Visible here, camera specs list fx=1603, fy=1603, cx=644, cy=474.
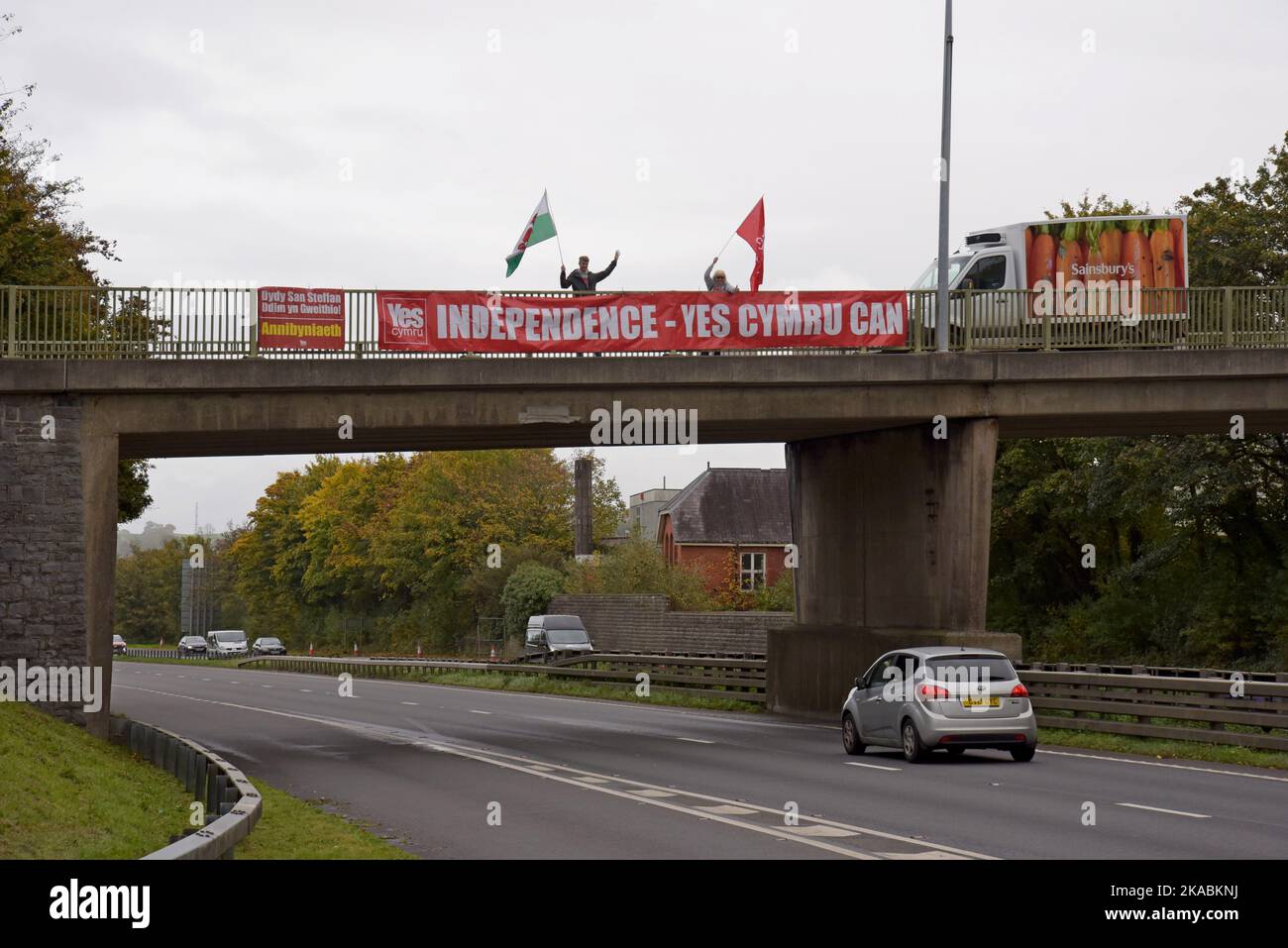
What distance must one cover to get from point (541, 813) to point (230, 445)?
15.5 meters

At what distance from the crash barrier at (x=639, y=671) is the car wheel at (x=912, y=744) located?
13810 mm

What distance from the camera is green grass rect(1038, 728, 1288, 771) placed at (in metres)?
20.7

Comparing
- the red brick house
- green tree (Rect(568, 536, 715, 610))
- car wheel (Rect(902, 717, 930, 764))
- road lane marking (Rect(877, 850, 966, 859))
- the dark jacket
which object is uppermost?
the dark jacket

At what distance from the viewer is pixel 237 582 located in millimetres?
121500

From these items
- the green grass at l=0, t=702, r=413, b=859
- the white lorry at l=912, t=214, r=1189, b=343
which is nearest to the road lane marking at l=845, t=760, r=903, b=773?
the green grass at l=0, t=702, r=413, b=859

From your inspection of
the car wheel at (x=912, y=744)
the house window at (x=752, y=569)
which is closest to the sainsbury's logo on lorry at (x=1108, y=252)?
the car wheel at (x=912, y=744)

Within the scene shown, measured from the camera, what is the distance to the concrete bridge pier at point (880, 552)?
88.9 feet

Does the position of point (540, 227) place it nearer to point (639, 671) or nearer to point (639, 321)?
point (639, 321)

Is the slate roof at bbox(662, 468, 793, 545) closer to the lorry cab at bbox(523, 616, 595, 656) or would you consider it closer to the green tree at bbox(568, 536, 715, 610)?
the green tree at bbox(568, 536, 715, 610)

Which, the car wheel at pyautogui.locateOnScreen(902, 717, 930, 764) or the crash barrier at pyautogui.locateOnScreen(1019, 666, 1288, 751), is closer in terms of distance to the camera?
the car wheel at pyautogui.locateOnScreen(902, 717, 930, 764)

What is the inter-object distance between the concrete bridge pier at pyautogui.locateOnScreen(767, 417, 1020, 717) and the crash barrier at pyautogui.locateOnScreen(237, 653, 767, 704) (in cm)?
328

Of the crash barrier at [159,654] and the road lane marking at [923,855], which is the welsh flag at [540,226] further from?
the crash barrier at [159,654]
